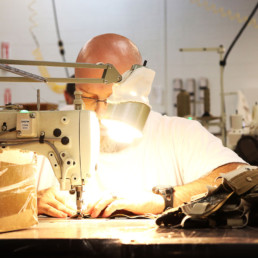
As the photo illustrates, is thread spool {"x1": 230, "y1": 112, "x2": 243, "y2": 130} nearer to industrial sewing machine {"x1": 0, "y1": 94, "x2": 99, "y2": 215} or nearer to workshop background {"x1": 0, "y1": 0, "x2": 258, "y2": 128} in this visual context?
workshop background {"x1": 0, "y1": 0, "x2": 258, "y2": 128}

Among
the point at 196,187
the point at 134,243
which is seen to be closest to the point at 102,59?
the point at 196,187

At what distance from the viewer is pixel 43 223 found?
1446 millimetres

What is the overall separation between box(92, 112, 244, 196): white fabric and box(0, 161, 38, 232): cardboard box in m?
0.75

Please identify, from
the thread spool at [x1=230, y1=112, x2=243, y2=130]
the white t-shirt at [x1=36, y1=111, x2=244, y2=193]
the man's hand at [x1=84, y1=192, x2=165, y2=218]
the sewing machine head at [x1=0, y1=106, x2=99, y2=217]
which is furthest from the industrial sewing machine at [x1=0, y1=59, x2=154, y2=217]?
the thread spool at [x1=230, y1=112, x2=243, y2=130]

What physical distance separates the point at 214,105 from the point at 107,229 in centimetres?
359

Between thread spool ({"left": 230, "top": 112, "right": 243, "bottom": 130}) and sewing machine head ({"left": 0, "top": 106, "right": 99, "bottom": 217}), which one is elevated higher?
thread spool ({"left": 230, "top": 112, "right": 243, "bottom": 130})

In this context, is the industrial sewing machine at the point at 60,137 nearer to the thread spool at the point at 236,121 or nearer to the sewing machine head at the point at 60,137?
the sewing machine head at the point at 60,137

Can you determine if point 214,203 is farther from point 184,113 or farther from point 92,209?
point 184,113

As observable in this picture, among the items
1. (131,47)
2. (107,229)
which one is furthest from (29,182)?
(131,47)

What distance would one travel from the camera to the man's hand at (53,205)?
1.67 m

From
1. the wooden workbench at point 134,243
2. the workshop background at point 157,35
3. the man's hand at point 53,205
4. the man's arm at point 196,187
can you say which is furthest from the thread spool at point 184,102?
the wooden workbench at point 134,243

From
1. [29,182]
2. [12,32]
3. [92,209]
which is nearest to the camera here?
[29,182]

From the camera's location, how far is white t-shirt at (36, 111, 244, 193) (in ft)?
→ 6.82

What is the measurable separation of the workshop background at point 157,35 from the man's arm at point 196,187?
8.88 feet
